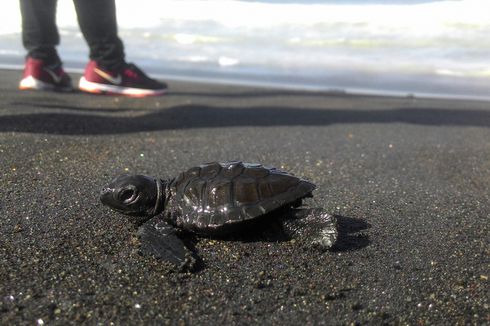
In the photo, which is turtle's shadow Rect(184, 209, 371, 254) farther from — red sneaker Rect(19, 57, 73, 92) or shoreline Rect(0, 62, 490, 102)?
shoreline Rect(0, 62, 490, 102)

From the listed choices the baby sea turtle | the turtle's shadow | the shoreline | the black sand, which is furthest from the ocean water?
the baby sea turtle

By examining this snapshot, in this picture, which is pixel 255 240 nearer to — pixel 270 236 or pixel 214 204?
pixel 270 236

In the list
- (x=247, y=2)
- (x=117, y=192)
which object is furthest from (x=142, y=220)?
(x=247, y=2)

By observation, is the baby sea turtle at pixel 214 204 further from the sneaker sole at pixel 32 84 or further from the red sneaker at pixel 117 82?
the sneaker sole at pixel 32 84

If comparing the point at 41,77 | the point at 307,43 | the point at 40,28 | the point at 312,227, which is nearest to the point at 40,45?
the point at 40,28

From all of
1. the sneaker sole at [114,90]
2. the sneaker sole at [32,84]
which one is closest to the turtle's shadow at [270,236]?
the sneaker sole at [114,90]

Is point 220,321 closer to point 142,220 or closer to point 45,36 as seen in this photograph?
point 142,220
